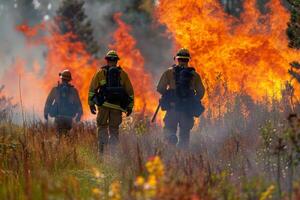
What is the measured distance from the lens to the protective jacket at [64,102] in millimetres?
11711

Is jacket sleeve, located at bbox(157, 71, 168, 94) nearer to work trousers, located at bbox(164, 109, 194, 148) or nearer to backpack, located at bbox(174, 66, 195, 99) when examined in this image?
backpack, located at bbox(174, 66, 195, 99)

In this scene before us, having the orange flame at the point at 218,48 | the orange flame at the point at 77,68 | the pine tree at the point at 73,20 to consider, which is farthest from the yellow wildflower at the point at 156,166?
the pine tree at the point at 73,20

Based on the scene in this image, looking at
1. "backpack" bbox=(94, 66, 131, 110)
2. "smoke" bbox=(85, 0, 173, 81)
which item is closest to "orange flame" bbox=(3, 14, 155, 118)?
"smoke" bbox=(85, 0, 173, 81)

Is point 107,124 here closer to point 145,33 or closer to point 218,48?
point 218,48

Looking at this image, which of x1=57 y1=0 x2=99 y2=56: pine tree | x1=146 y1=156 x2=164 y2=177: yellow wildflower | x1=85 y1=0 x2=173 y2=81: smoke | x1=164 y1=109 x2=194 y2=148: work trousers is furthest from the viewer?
x1=85 y1=0 x2=173 y2=81: smoke

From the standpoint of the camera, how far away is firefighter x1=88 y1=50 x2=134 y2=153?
9.74 meters

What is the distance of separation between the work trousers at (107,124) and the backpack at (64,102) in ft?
6.09

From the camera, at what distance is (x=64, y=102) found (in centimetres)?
1171

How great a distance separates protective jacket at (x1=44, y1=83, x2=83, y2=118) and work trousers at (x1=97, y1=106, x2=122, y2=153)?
186 cm

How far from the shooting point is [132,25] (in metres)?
49.2

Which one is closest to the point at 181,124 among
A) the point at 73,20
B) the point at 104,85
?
the point at 104,85

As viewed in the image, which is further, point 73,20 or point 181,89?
point 73,20

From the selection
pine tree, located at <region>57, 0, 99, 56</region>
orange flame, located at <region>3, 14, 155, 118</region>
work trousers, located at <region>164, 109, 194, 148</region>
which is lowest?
work trousers, located at <region>164, 109, 194, 148</region>

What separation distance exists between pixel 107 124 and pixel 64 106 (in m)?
1.96
